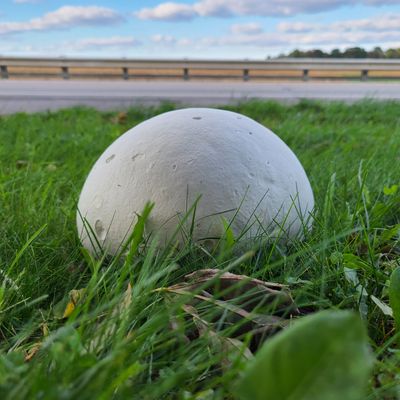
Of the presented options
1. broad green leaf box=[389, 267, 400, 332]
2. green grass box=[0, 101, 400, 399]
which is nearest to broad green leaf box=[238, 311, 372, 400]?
green grass box=[0, 101, 400, 399]

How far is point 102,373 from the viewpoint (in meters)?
0.77

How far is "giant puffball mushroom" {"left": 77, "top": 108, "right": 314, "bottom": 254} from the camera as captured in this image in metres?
1.71

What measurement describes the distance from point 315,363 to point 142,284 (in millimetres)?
613

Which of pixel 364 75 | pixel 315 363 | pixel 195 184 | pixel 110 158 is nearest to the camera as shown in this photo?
pixel 315 363

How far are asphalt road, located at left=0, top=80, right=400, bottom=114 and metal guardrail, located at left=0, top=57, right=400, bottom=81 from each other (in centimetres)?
129

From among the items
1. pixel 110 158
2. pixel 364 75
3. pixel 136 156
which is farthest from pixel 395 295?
pixel 364 75

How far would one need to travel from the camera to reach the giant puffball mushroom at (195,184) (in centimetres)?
171

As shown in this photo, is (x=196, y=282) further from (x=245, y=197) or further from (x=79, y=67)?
(x=79, y=67)

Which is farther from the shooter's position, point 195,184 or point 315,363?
point 195,184

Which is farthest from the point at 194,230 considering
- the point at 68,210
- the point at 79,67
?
the point at 79,67

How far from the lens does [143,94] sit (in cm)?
1091

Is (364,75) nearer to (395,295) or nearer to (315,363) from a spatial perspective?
(395,295)

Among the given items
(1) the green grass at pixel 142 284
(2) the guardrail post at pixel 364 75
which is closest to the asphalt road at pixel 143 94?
(2) the guardrail post at pixel 364 75

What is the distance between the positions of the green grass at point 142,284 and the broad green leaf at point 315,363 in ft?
0.33
